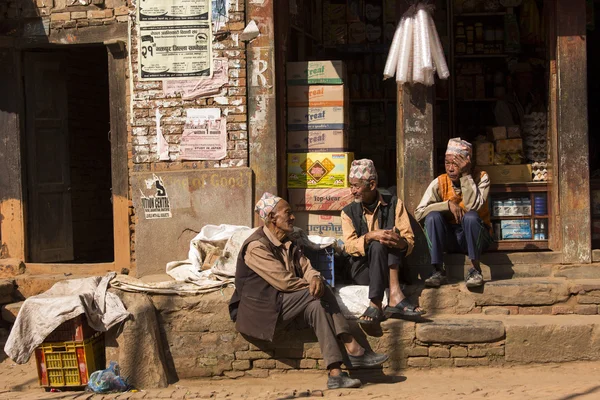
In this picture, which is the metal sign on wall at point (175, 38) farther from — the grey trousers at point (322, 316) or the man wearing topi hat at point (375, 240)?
the grey trousers at point (322, 316)

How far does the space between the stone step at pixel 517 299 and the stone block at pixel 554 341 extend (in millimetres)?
461

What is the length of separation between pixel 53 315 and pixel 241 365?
1.59 meters

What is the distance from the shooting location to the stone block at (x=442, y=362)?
22.9ft

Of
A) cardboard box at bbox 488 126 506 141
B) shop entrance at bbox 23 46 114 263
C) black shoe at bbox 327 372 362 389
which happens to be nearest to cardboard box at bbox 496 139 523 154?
cardboard box at bbox 488 126 506 141

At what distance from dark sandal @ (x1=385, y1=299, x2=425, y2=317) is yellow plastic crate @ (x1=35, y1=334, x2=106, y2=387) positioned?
8.13ft

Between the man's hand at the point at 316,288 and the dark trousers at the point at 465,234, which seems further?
the dark trousers at the point at 465,234

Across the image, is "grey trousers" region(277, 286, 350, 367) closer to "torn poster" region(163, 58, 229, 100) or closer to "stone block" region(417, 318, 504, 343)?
"stone block" region(417, 318, 504, 343)

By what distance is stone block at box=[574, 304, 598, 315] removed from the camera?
7352mm

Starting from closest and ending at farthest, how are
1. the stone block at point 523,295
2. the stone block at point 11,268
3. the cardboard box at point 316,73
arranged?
the stone block at point 523,295 → the cardboard box at point 316,73 → the stone block at point 11,268

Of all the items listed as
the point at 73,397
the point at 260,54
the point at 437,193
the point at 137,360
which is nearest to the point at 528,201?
the point at 437,193

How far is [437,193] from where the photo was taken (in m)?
7.49

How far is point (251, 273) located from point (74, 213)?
178 inches

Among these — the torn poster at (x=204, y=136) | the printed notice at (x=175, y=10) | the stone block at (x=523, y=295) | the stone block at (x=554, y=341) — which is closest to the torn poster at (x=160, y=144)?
the torn poster at (x=204, y=136)

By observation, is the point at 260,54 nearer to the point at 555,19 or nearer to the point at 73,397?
the point at 555,19
